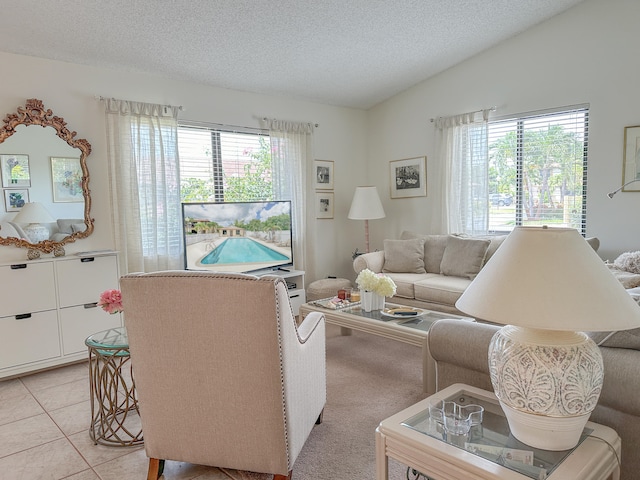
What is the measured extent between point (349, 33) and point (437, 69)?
1.51 m

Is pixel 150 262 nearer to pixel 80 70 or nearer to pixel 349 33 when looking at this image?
pixel 80 70

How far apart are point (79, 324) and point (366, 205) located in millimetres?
3201

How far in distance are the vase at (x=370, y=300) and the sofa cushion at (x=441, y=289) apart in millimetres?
857

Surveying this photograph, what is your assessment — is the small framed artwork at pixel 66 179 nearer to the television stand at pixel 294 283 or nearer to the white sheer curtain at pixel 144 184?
the white sheer curtain at pixel 144 184

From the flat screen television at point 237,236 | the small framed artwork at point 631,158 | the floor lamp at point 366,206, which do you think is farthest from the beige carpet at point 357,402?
the small framed artwork at point 631,158

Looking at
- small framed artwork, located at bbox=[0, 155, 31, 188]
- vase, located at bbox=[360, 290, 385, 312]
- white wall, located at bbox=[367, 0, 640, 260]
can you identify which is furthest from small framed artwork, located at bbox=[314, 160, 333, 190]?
small framed artwork, located at bbox=[0, 155, 31, 188]

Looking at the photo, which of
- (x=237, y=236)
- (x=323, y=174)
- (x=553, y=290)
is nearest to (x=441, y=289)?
(x=237, y=236)

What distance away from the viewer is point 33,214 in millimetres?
3477

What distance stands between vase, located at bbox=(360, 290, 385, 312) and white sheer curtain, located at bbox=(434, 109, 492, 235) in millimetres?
2009

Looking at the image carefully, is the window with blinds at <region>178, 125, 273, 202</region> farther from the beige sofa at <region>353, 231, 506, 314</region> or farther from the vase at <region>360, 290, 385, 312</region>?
the vase at <region>360, 290, 385, 312</region>

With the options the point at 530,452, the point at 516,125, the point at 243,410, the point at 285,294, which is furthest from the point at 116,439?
the point at 516,125

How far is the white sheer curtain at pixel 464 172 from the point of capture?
15.7 feet

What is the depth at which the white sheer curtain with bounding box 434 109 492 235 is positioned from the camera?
4.79 meters

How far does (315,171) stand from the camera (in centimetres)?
542
